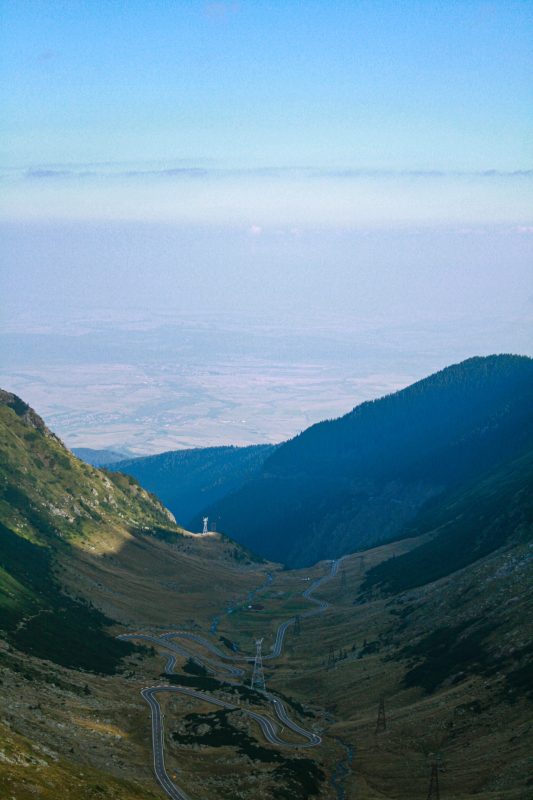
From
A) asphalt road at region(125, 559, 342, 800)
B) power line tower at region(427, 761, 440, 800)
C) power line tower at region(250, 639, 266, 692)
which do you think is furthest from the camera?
power line tower at region(250, 639, 266, 692)

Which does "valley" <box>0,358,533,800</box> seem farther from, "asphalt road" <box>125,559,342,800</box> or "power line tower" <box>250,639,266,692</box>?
"power line tower" <box>250,639,266,692</box>

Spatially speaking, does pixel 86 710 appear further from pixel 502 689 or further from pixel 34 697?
pixel 502 689

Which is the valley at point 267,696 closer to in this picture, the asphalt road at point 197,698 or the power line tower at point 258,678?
the asphalt road at point 197,698

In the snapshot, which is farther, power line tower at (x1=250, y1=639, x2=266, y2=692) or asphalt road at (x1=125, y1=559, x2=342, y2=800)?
power line tower at (x1=250, y1=639, x2=266, y2=692)

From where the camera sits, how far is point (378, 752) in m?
116

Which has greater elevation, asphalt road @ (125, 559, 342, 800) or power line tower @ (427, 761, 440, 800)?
asphalt road @ (125, 559, 342, 800)

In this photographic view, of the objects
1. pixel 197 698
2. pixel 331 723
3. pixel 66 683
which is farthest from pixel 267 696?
pixel 66 683

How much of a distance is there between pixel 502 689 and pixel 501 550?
7406 cm

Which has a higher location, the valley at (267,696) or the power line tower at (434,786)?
the valley at (267,696)

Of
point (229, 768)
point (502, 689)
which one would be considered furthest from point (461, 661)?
point (229, 768)

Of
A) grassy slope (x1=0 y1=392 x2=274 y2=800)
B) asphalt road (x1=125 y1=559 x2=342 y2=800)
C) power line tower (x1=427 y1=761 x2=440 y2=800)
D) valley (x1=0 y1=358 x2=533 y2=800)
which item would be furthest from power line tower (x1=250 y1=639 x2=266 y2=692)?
power line tower (x1=427 y1=761 x2=440 y2=800)

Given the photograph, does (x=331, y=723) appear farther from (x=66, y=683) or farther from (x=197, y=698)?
(x=66, y=683)

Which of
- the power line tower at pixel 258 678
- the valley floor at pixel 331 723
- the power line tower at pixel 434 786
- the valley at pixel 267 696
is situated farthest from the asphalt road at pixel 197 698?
the power line tower at pixel 434 786

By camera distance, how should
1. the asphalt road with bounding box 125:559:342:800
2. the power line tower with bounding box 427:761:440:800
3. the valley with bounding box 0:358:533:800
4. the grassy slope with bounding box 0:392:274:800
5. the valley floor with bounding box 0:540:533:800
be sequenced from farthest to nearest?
the asphalt road with bounding box 125:559:342:800
the valley with bounding box 0:358:533:800
the power line tower with bounding box 427:761:440:800
the valley floor with bounding box 0:540:533:800
the grassy slope with bounding box 0:392:274:800
